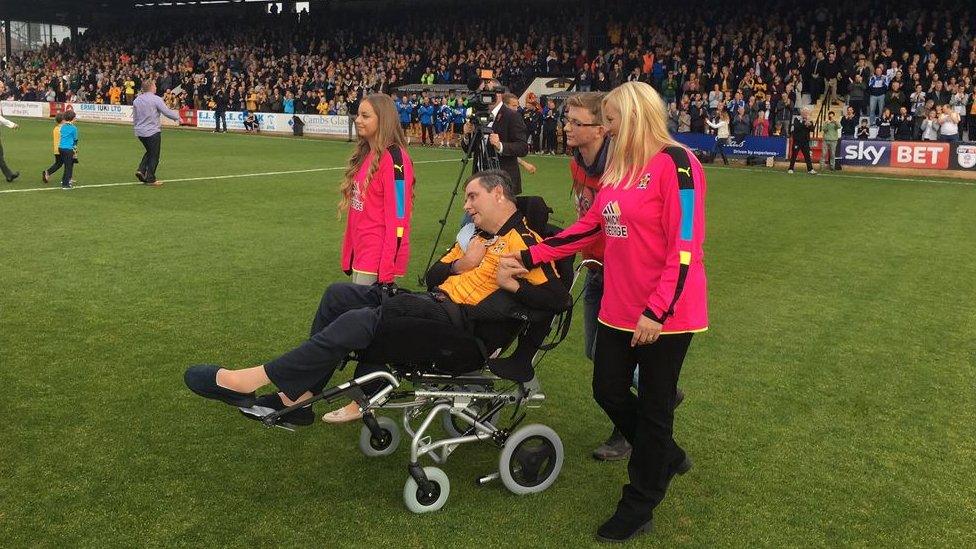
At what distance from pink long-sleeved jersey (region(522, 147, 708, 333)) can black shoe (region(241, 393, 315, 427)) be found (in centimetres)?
147

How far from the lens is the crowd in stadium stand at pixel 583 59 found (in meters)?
26.7

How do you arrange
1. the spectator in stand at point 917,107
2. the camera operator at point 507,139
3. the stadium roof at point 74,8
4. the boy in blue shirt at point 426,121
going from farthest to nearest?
the stadium roof at point 74,8, the boy in blue shirt at point 426,121, the spectator in stand at point 917,107, the camera operator at point 507,139

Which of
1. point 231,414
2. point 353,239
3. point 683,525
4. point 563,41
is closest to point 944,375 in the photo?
point 683,525

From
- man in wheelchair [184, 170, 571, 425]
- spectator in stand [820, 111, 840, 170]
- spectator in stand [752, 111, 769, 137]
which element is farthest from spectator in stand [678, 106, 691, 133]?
man in wheelchair [184, 170, 571, 425]

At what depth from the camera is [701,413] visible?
16.7 feet

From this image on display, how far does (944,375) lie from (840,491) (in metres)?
2.34

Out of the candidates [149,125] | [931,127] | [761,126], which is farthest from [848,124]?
[149,125]

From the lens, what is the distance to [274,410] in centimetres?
385

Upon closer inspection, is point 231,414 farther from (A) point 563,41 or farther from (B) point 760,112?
(A) point 563,41

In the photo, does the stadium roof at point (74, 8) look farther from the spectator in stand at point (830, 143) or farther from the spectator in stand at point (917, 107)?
the spectator in stand at point (917, 107)

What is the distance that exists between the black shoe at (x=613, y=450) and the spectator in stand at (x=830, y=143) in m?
21.0

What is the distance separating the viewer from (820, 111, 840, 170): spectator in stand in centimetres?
2300

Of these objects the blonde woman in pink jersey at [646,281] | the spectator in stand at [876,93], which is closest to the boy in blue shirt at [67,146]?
the blonde woman in pink jersey at [646,281]

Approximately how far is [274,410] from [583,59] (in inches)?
1313
